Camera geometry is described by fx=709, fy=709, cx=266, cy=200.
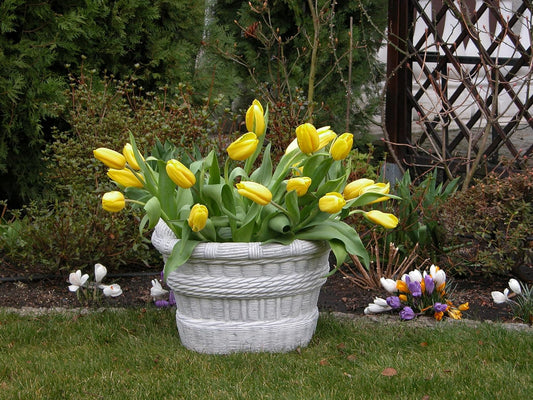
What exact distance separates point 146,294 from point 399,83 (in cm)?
336

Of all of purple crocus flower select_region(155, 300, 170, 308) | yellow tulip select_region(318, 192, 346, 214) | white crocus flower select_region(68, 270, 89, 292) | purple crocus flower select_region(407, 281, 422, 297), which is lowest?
purple crocus flower select_region(155, 300, 170, 308)

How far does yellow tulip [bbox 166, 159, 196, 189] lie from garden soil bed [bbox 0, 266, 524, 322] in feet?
3.90

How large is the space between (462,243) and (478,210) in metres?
0.35

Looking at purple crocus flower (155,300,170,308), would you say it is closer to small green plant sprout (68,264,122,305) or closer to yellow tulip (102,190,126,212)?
small green plant sprout (68,264,122,305)

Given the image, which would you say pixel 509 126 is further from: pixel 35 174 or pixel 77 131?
pixel 35 174

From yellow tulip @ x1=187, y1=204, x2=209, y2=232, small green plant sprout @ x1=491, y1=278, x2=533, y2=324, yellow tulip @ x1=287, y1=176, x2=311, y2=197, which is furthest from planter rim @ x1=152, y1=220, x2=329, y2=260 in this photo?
small green plant sprout @ x1=491, y1=278, x2=533, y2=324

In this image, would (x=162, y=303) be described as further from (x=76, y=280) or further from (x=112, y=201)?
(x=112, y=201)

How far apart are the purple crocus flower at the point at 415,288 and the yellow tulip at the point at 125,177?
1.35 m

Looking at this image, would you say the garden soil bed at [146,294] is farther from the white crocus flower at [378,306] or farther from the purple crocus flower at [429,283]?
the purple crocus flower at [429,283]

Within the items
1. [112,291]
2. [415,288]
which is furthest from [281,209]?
[112,291]

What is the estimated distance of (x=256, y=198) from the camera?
271 cm

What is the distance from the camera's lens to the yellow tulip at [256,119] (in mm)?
2965

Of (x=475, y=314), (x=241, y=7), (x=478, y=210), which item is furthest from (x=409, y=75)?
(x=475, y=314)

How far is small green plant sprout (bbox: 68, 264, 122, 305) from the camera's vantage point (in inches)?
144
